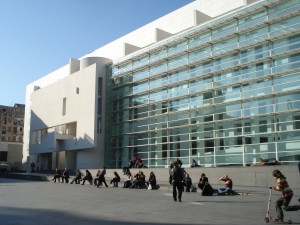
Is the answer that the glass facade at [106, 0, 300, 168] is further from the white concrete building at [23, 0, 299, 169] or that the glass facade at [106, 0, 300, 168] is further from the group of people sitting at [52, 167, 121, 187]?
the group of people sitting at [52, 167, 121, 187]

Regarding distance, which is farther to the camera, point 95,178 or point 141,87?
point 141,87

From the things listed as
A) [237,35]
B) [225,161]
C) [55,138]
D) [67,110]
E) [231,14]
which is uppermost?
[231,14]

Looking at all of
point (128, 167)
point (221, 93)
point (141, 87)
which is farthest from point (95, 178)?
point (141, 87)

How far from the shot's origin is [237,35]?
30.0 m

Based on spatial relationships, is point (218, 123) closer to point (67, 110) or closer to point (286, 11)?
point (286, 11)

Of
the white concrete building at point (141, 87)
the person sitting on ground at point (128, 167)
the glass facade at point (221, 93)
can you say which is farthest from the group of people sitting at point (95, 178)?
the white concrete building at point (141, 87)

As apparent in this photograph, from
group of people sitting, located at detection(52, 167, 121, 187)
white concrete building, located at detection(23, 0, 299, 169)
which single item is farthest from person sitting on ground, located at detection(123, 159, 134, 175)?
white concrete building, located at detection(23, 0, 299, 169)

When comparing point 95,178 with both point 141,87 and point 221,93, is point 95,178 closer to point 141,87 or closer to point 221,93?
point 221,93

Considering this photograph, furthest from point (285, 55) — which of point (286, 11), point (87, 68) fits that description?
point (87, 68)

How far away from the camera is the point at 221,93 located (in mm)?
30594

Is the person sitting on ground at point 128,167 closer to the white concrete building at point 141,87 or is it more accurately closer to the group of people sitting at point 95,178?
the group of people sitting at point 95,178

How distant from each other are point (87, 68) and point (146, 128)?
13.1m

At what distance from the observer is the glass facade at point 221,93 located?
26.1 metres

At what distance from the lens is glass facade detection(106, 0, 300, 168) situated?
1029 inches
